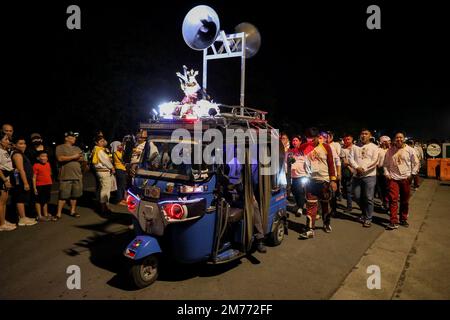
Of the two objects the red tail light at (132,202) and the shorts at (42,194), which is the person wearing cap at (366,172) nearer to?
the red tail light at (132,202)

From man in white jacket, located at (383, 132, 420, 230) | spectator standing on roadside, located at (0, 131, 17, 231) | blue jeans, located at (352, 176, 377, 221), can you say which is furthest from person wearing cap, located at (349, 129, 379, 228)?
spectator standing on roadside, located at (0, 131, 17, 231)

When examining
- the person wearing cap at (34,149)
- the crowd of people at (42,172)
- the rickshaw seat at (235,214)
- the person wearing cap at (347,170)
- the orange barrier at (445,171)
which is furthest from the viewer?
the orange barrier at (445,171)

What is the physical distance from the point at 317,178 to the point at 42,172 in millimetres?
5860

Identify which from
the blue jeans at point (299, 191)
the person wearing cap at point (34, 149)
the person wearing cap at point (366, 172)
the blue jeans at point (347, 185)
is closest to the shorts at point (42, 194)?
the person wearing cap at point (34, 149)

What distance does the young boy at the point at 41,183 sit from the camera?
7.41m

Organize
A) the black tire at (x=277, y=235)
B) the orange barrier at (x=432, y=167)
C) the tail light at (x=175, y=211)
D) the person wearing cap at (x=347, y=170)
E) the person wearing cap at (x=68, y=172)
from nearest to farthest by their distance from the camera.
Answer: the tail light at (x=175, y=211), the black tire at (x=277, y=235), the person wearing cap at (x=68, y=172), the person wearing cap at (x=347, y=170), the orange barrier at (x=432, y=167)

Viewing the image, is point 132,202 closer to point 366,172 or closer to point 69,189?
point 69,189

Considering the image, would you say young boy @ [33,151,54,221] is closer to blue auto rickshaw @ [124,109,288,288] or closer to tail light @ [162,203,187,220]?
blue auto rickshaw @ [124,109,288,288]

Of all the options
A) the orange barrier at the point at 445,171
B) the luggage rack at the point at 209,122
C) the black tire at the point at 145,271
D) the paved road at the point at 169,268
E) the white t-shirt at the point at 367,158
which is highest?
the luggage rack at the point at 209,122

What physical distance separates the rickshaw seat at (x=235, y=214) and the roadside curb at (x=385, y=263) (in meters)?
1.62

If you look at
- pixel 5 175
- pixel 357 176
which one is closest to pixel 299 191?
pixel 357 176

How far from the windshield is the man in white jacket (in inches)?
186

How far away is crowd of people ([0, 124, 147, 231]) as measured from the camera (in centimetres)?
681
